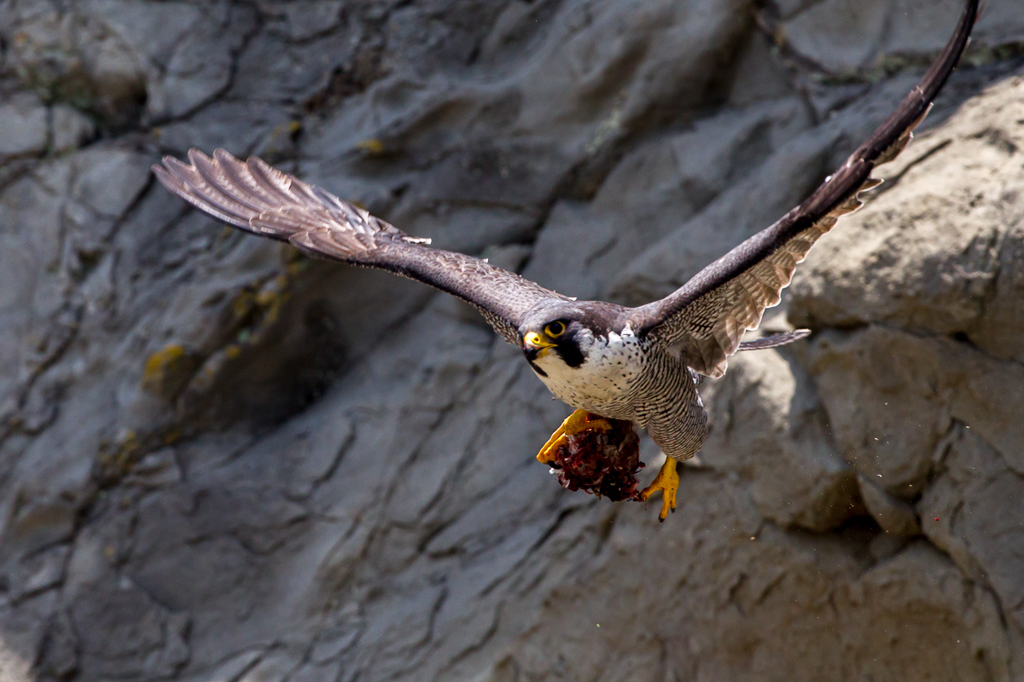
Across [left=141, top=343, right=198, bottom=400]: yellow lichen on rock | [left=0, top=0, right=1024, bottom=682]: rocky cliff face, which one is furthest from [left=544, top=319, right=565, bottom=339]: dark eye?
[left=141, top=343, right=198, bottom=400]: yellow lichen on rock

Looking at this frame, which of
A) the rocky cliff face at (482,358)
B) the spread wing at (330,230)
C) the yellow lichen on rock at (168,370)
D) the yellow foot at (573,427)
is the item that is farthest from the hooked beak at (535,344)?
the yellow lichen on rock at (168,370)

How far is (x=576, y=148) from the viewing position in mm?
6586

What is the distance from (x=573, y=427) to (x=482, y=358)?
2799 mm

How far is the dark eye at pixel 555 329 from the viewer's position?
3.17 metres

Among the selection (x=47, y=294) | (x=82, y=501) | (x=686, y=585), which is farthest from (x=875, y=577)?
(x=47, y=294)

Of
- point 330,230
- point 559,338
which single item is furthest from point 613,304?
point 330,230

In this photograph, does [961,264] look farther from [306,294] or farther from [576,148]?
[306,294]

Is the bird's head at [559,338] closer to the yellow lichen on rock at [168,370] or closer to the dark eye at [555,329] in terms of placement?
the dark eye at [555,329]

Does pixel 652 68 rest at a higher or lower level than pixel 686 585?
higher

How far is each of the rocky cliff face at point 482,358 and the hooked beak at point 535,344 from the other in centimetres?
226

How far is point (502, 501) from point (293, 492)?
5.03 feet

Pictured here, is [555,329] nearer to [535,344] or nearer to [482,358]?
[535,344]

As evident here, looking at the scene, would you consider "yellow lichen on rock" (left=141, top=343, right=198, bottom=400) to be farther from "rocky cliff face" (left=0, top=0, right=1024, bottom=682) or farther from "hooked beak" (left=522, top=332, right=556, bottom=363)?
"hooked beak" (left=522, top=332, right=556, bottom=363)

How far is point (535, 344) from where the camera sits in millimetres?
3156
